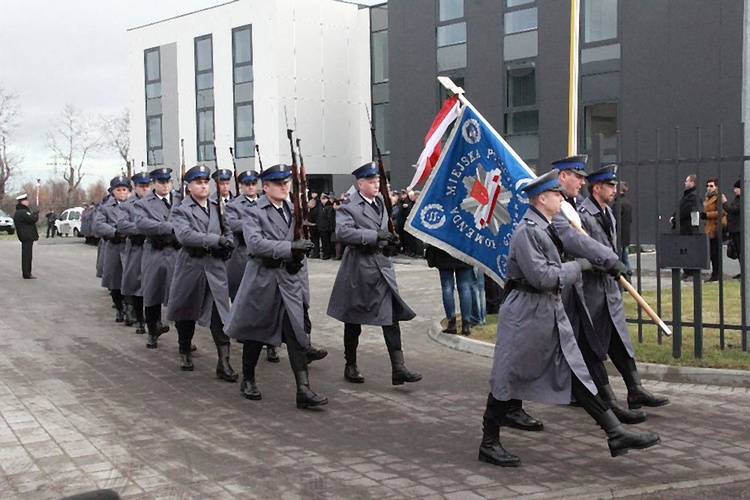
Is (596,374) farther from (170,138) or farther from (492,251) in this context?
(170,138)

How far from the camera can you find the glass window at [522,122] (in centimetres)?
2917

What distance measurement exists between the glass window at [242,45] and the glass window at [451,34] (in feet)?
36.4

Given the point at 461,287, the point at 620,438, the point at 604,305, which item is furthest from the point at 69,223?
the point at 620,438

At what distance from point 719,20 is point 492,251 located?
58.1ft

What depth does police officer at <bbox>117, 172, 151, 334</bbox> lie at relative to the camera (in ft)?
39.4

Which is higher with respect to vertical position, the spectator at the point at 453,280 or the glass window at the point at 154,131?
the glass window at the point at 154,131

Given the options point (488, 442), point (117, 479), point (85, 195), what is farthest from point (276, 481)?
point (85, 195)

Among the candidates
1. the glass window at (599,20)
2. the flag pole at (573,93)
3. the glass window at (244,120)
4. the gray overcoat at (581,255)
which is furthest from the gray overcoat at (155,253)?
the glass window at (244,120)

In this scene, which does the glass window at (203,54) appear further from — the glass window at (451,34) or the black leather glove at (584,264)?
the black leather glove at (584,264)

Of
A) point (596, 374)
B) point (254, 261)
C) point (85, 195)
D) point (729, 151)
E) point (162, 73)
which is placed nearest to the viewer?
point (596, 374)

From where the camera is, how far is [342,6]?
4006cm

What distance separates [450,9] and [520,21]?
10.7 ft

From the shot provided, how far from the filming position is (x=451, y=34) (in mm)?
31422

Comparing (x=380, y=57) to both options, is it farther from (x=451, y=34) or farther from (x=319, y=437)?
(x=319, y=437)
